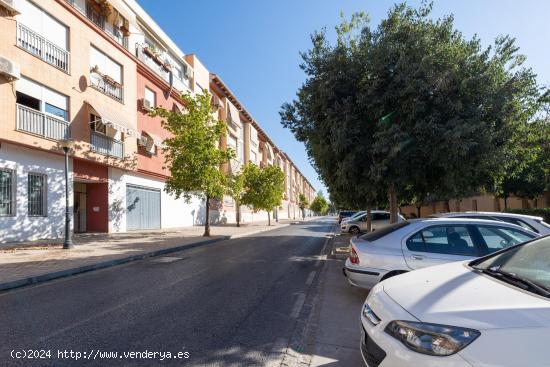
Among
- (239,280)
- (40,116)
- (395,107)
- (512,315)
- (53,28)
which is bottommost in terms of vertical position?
(239,280)

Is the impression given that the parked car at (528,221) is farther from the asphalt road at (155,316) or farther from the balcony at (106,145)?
the balcony at (106,145)

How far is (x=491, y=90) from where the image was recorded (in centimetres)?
959

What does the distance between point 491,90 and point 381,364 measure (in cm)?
930

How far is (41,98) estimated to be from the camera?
608 inches

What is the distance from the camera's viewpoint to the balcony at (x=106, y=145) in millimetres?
18328

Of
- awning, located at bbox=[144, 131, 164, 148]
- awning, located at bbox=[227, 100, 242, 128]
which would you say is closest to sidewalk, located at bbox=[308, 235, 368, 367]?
awning, located at bbox=[144, 131, 164, 148]

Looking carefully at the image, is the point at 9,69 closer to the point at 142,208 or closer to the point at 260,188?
the point at 142,208

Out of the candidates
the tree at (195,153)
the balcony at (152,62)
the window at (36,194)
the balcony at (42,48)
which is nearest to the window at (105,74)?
the balcony at (42,48)

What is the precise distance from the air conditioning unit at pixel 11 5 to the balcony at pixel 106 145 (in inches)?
233

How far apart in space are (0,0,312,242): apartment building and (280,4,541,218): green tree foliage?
Answer: 11654 mm

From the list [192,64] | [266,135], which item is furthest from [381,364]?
[266,135]

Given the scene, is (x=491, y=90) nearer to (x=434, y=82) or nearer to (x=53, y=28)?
(x=434, y=82)

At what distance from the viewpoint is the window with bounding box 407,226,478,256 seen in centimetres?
535

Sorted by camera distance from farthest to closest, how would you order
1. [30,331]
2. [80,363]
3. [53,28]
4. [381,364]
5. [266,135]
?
1. [266,135]
2. [53,28]
3. [30,331]
4. [80,363]
5. [381,364]
